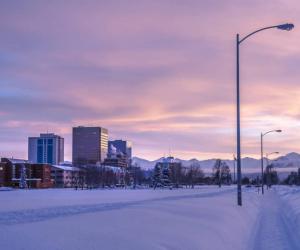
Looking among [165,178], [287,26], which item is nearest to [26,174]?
[165,178]

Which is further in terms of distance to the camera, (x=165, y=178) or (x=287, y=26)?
(x=165, y=178)

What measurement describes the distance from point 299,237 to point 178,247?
7250 mm

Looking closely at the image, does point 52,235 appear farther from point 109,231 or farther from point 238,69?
point 238,69

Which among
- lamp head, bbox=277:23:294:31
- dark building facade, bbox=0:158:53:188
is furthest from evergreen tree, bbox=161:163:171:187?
lamp head, bbox=277:23:294:31

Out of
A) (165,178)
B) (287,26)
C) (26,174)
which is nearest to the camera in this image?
(287,26)

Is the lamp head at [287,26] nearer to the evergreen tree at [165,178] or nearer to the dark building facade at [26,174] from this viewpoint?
the evergreen tree at [165,178]

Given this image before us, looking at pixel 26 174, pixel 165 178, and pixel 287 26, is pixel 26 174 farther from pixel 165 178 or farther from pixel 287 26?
pixel 287 26

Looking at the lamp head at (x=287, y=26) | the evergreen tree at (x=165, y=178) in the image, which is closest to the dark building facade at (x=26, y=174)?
the evergreen tree at (x=165, y=178)

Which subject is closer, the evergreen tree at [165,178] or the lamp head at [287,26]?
the lamp head at [287,26]

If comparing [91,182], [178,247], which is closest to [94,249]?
[178,247]

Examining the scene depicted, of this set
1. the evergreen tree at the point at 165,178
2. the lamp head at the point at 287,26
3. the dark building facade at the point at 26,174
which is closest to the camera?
the lamp head at the point at 287,26

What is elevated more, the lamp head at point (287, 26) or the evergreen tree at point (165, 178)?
the lamp head at point (287, 26)

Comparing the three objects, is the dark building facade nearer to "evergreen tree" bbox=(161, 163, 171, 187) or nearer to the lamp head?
"evergreen tree" bbox=(161, 163, 171, 187)

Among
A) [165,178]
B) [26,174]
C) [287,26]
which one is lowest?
[165,178]
